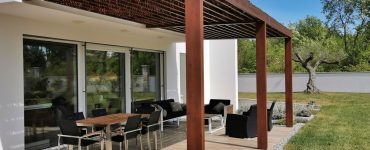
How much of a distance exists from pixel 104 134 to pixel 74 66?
2.65 metres

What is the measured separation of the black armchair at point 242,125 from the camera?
320 inches

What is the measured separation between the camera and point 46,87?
25.8 ft

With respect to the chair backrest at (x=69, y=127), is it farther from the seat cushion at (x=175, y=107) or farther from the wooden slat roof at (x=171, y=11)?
the seat cushion at (x=175, y=107)

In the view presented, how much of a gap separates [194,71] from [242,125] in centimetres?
409

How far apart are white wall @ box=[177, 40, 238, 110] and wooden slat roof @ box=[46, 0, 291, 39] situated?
446cm

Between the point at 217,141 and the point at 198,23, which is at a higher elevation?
the point at 198,23

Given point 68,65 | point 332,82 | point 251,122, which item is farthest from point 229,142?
point 332,82

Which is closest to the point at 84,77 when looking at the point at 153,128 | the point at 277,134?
the point at 153,128

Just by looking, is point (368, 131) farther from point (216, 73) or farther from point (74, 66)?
point (74, 66)

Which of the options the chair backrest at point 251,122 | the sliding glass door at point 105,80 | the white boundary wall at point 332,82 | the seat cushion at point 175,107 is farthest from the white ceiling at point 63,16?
the white boundary wall at point 332,82

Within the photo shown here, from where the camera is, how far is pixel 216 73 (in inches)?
564

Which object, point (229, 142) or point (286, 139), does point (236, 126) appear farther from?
point (286, 139)

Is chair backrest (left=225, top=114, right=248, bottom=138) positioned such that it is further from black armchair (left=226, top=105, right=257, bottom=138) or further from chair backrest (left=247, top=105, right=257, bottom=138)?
chair backrest (left=247, top=105, right=257, bottom=138)

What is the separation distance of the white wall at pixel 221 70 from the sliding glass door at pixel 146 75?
7.92ft
